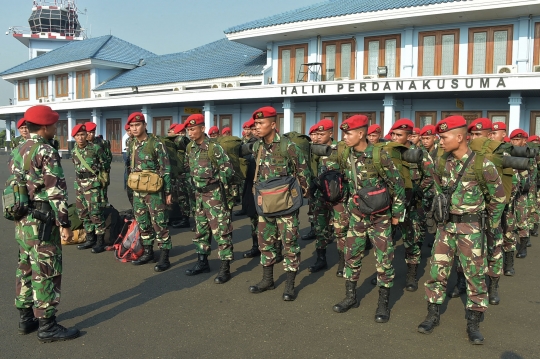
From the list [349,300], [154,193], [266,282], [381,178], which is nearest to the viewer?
[381,178]

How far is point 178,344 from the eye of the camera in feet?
12.6

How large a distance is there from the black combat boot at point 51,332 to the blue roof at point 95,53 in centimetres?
2878

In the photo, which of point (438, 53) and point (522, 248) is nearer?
point (522, 248)

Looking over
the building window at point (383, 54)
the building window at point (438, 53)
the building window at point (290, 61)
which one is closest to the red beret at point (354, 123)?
the building window at point (438, 53)

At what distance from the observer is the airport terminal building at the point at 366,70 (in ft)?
52.0

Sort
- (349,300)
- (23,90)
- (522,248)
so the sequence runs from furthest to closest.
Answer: (23,90)
(522,248)
(349,300)

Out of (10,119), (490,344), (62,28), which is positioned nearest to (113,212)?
(490,344)

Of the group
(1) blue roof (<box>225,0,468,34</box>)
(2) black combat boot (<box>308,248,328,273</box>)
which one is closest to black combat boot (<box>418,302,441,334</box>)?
(2) black combat boot (<box>308,248,328,273</box>)

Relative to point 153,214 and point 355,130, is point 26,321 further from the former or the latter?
point 355,130

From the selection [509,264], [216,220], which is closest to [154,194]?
[216,220]

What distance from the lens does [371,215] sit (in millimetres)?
4562

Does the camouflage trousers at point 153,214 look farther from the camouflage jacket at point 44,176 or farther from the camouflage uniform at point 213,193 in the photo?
the camouflage jacket at point 44,176

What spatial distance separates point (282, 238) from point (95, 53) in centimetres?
3007

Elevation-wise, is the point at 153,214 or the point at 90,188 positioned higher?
the point at 90,188
